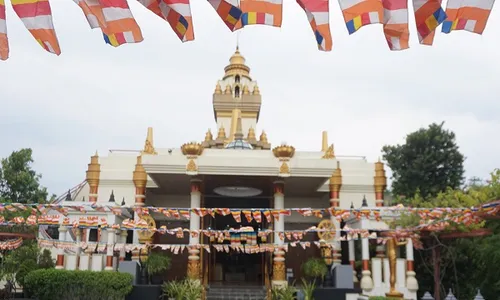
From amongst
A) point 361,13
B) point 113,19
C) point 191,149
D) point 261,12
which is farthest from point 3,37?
point 191,149

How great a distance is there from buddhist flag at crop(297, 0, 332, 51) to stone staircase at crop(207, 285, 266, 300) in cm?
1364

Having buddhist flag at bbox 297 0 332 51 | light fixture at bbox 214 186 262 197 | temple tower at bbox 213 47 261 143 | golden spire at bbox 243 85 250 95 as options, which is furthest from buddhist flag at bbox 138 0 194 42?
golden spire at bbox 243 85 250 95

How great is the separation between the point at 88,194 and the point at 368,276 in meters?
13.3

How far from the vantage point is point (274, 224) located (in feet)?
62.5

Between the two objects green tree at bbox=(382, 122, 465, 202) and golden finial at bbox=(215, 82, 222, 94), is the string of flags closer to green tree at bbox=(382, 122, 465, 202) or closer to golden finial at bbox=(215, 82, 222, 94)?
green tree at bbox=(382, 122, 465, 202)

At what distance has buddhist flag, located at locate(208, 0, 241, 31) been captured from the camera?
20.3ft

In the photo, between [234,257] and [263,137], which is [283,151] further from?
[263,137]

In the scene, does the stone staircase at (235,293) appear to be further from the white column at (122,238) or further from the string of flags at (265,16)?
the string of flags at (265,16)

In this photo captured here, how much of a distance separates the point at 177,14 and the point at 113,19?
0.85 meters

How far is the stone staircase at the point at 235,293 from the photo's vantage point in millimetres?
18297

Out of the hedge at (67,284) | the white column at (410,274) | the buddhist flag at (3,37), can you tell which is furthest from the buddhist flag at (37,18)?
the white column at (410,274)

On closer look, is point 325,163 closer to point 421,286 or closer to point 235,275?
point 421,286

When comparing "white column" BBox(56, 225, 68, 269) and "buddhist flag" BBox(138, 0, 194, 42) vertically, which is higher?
"buddhist flag" BBox(138, 0, 194, 42)

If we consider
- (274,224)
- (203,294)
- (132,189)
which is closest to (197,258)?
(203,294)
